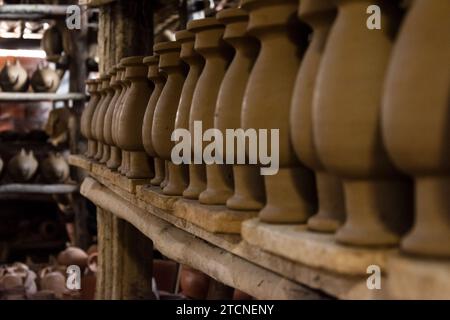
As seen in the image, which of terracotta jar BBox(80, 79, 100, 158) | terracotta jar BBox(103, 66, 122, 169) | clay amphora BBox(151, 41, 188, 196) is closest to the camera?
clay amphora BBox(151, 41, 188, 196)

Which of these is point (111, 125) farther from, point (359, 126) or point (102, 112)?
point (359, 126)

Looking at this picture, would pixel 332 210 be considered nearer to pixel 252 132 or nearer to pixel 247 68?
pixel 252 132

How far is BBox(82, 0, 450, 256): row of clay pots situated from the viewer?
0.95 metres

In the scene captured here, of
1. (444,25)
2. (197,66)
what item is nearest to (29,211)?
(197,66)

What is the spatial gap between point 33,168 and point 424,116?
18.7ft

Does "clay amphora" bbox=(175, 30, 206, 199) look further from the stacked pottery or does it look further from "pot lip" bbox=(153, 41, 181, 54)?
the stacked pottery

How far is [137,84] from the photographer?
273 cm

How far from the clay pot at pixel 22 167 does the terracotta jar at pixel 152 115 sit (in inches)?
155

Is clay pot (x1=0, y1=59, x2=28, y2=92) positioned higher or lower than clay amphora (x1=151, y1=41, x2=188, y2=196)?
higher

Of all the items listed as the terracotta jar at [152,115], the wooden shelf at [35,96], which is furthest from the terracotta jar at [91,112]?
the wooden shelf at [35,96]

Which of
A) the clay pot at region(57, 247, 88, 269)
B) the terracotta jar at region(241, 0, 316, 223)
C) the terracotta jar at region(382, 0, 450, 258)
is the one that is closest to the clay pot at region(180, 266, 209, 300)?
the clay pot at region(57, 247, 88, 269)

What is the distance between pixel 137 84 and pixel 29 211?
4.81 meters

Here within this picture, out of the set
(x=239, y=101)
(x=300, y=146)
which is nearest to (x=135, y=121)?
(x=239, y=101)

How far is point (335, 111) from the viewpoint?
3.55 feet
